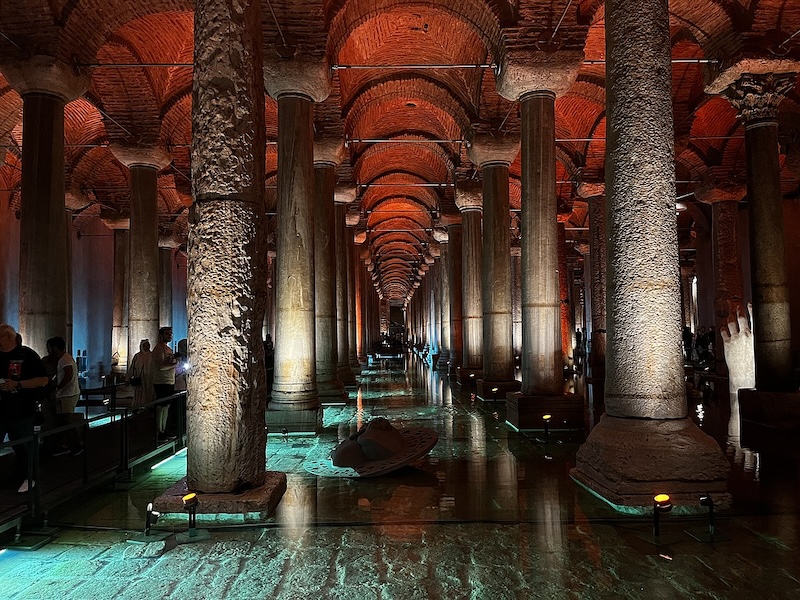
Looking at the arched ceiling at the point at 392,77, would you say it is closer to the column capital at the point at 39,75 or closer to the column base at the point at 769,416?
the column capital at the point at 39,75

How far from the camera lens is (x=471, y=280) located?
48.9ft

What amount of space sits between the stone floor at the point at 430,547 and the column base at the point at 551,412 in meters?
2.26

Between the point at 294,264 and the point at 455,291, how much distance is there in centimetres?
1146

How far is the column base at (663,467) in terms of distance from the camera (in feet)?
15.8

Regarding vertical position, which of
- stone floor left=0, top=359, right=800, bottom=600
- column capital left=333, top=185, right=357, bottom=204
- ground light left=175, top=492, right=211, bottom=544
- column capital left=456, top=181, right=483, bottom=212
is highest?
column capital left=333, top=185, right=357, bottom=204

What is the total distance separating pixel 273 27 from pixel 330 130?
352 centimetres

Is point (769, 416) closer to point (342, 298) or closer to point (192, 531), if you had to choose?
point (192, 531)

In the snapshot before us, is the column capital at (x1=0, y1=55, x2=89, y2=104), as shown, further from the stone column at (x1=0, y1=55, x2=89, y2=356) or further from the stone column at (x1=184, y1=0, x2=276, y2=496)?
the stone column at (x1=184, y1=0, x2=276, y2=496)

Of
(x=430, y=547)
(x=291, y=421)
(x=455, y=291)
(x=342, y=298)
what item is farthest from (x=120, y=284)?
(x=430, y=547)

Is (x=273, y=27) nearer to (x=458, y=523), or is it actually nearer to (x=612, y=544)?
(x=458, y=523)

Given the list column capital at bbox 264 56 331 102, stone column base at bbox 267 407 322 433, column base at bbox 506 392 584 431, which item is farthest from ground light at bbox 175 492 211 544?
column capital at bbox 264 56 331 102

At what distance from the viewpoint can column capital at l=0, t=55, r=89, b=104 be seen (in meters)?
8.34

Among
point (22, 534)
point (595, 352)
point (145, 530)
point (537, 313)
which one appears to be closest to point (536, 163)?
point (537, 313)

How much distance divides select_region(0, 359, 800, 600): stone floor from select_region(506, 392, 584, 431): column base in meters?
2.26
